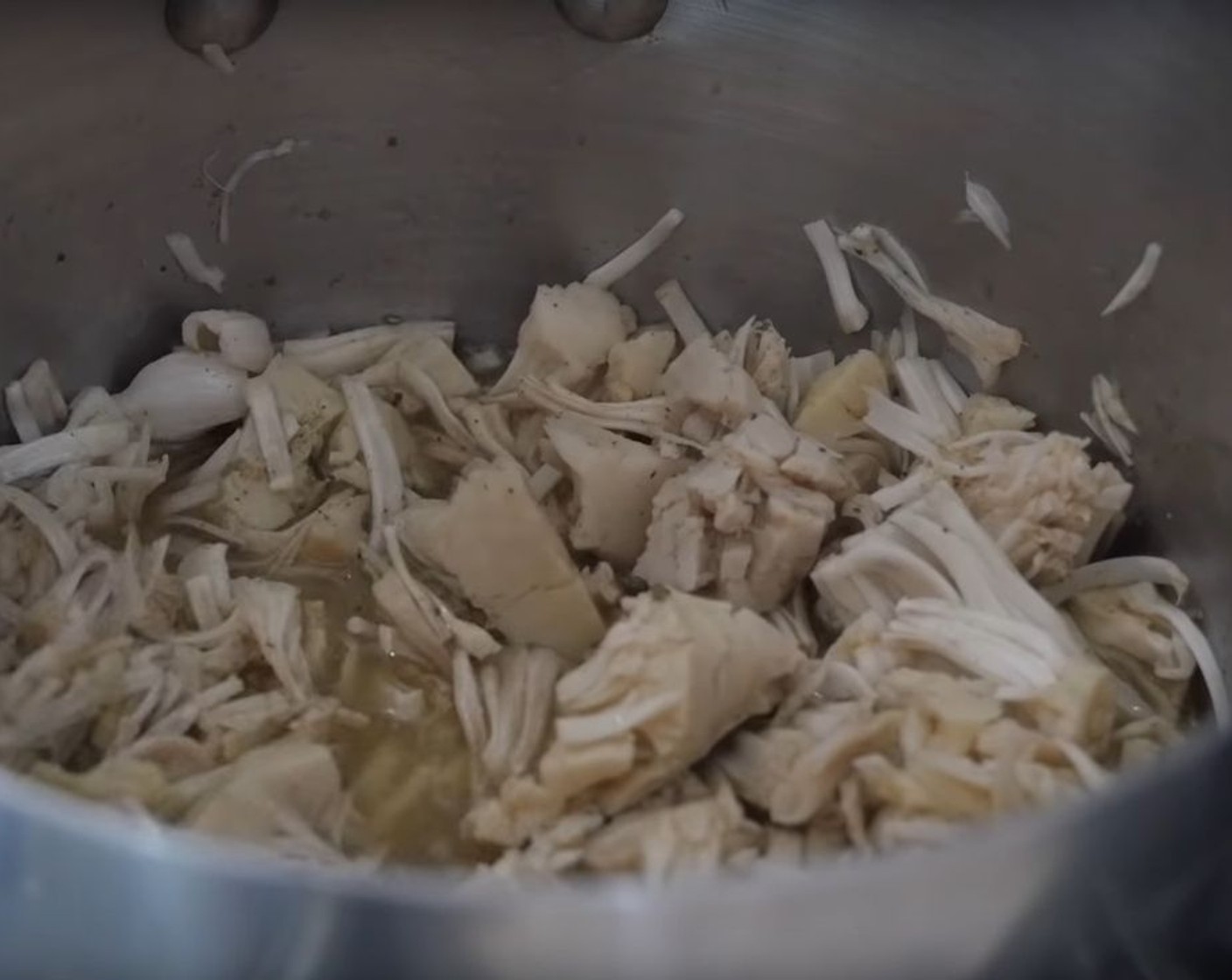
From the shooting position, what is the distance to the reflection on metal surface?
1354 millimetres

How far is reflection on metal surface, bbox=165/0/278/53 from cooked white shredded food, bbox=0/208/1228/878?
239mm

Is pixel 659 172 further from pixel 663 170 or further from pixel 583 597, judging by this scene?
pixel 583 597

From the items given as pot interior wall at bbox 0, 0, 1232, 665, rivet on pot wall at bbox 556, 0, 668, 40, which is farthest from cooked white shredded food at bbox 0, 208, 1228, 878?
rivet on pot wall at bbox 556, 0, 668, 40

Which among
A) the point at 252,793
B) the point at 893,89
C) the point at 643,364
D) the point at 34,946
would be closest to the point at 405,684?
the point at 252,793

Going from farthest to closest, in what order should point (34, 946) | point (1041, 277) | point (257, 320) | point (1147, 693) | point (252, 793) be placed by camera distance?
1. point (257, 320)
2. point (1041, 277)
3. point (1147, 693)
4. point (252, 793)
5. point (34, 946)

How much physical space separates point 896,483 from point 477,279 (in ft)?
1.45

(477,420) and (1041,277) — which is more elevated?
(1041,277)

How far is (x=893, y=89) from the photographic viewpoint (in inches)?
54.6

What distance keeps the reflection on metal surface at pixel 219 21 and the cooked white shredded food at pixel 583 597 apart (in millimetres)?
239

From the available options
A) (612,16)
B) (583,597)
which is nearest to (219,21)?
(612,16)

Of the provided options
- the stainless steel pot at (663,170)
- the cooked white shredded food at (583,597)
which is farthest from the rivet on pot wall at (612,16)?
the cooked white shredded food at (583,597)

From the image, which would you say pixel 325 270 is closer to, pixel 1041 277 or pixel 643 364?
pixel 643 364

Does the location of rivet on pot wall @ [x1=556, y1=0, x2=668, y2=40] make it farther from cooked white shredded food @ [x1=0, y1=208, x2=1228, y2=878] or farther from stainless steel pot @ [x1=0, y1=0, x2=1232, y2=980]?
cooked white shredded food @ [x1=0, y1=208, x2=1228, y2=878]

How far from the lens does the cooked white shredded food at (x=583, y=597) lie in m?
1.10
